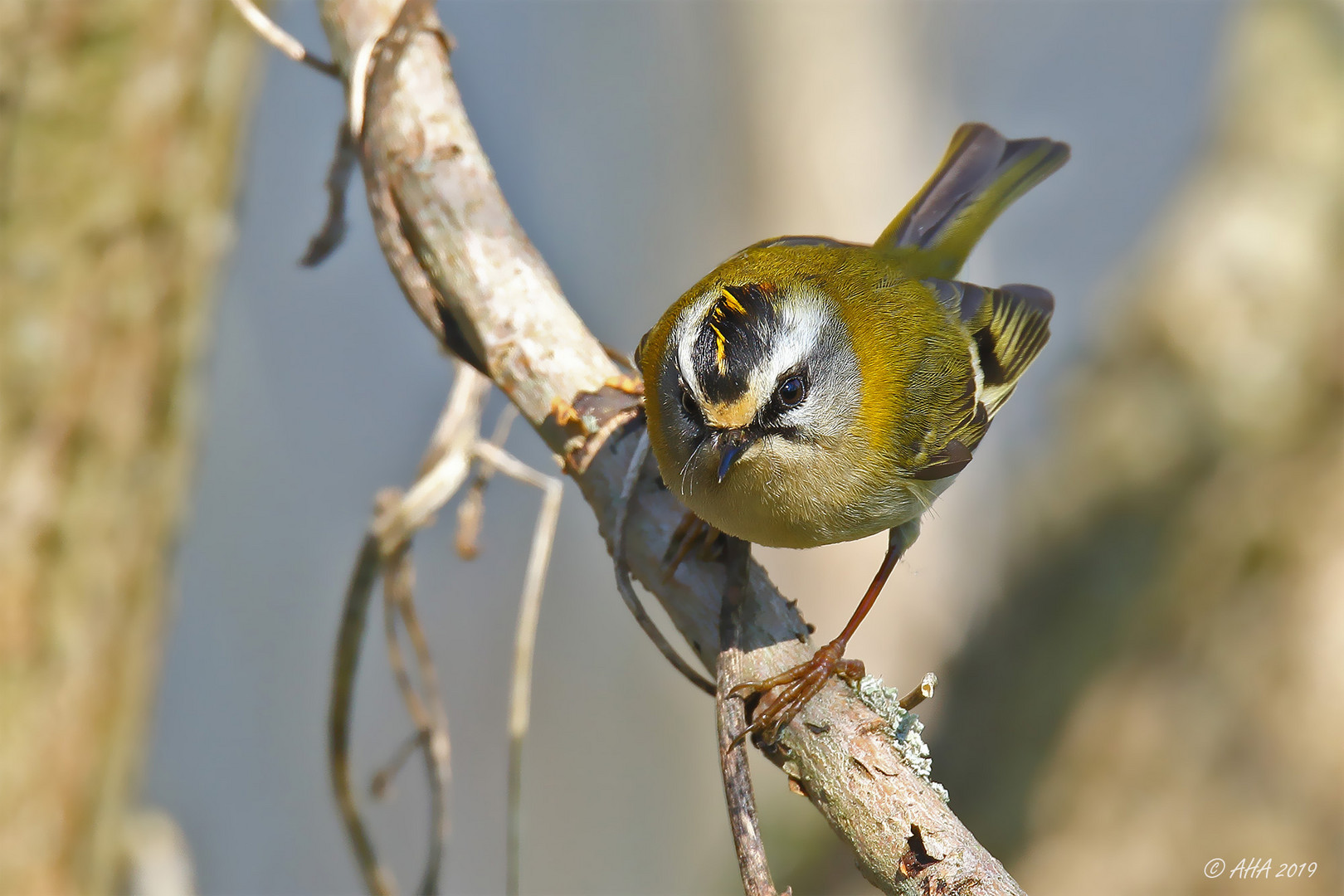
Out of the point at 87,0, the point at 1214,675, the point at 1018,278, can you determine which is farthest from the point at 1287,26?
the point at 87,0

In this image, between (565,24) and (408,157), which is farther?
(565,24)

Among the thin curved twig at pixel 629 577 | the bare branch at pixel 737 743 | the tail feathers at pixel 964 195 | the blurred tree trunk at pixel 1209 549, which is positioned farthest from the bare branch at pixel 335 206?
the blurred tree trunk at pixel 1209 549

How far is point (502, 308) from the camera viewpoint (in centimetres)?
152

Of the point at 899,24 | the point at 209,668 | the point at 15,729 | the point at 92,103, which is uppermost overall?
the point at 899,24

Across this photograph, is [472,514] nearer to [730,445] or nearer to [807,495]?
[730,445]

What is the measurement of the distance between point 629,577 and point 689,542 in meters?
0.11

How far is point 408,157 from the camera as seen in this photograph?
1.59 meters

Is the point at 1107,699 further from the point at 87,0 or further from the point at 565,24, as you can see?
the point at 87,0

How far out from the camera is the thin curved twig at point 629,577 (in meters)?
1.36

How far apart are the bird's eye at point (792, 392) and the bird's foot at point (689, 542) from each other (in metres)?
0.35

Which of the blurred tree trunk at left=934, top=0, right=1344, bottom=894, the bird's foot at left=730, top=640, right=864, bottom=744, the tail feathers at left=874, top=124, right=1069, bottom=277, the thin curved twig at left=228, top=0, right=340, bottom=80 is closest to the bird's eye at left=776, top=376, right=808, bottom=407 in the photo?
the bird's foot at left=730, top=640, right=864, bottom=744

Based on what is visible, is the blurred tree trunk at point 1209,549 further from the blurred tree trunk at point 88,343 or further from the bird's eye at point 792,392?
the blurred tree trunk at point 88,343

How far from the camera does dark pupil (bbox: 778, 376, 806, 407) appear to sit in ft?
6.22

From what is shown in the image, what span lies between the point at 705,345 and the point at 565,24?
16.5 ft
